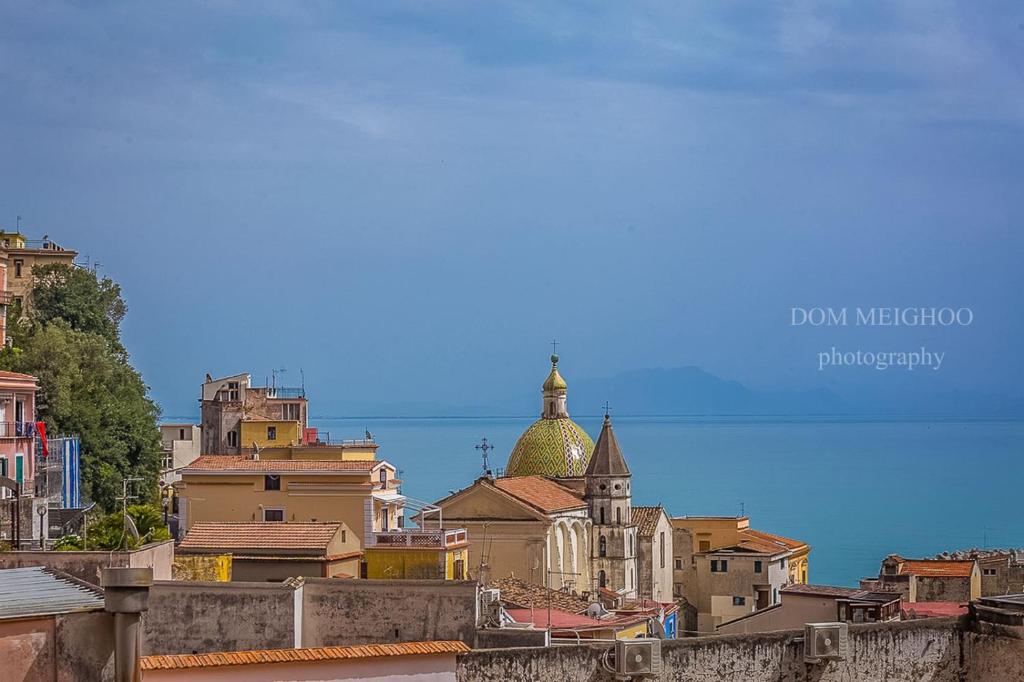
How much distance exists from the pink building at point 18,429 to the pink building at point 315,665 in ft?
68.7

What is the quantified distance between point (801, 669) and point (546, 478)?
142 feet

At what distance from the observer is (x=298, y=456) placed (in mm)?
40344

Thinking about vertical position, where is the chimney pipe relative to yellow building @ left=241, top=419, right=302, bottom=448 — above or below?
below

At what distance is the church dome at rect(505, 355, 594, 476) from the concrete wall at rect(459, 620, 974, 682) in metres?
43.9

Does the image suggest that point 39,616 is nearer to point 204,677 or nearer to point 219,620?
point 204,677

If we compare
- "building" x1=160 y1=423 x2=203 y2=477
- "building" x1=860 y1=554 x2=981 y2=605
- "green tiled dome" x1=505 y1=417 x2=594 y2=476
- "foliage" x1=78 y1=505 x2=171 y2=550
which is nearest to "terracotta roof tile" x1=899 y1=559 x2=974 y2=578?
"building" x1=860 y1=554 x2=981 y2=605

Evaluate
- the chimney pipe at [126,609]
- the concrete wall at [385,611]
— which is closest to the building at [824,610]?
the concrete wall at [385,611]

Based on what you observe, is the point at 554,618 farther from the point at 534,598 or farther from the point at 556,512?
the point at 556,512

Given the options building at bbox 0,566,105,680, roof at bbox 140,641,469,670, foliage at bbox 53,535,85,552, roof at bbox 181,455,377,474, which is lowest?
roof at bbox 140,641,469,670

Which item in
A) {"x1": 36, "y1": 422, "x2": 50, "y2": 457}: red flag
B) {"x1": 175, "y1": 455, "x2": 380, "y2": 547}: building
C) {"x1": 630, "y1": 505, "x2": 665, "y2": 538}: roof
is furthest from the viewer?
{"x1": 630, "y1": 505, "x2": 665, "y2": 538}: roof

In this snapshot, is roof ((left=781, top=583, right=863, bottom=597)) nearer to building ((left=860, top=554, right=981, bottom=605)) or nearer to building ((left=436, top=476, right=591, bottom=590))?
building ((left=860, top=554, right=981, bottom=605))

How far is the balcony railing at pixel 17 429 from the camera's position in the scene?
111 feet

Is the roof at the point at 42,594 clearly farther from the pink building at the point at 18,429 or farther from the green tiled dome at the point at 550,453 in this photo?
the green tiled dome at the point at 550,453

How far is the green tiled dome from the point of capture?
5997 centimetres
